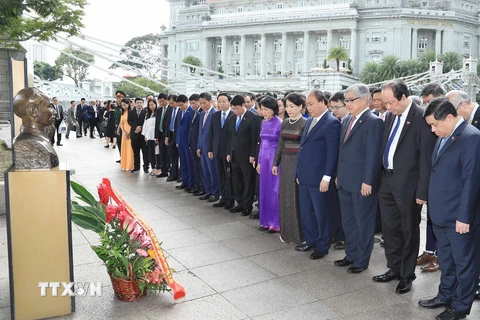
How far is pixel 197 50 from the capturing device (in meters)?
74.8

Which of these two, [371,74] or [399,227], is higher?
[371,74]

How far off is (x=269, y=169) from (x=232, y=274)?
1819 millimetres

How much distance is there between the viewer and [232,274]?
4531 mm

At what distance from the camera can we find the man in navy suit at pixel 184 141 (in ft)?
28.6

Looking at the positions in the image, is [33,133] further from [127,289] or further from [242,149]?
[242,149]

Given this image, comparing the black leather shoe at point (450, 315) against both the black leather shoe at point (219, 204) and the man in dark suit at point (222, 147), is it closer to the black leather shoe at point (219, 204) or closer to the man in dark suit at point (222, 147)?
the man in dark suit at point (222, 147)

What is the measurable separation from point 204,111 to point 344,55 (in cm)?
4875

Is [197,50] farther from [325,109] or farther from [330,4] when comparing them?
[325,109]

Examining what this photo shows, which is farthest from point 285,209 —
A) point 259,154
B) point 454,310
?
point 454,310

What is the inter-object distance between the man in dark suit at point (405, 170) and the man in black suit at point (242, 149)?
2.60 m

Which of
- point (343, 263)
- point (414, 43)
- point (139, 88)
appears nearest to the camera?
point (343, 263)

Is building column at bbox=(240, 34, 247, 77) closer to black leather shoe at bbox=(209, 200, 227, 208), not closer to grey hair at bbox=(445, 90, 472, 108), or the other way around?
black leather shoe at bbox=(209, 200, 227, 208)

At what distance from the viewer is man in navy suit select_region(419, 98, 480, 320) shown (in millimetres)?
3441

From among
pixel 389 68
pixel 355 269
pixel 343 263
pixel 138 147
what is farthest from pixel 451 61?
pixel 355 269
